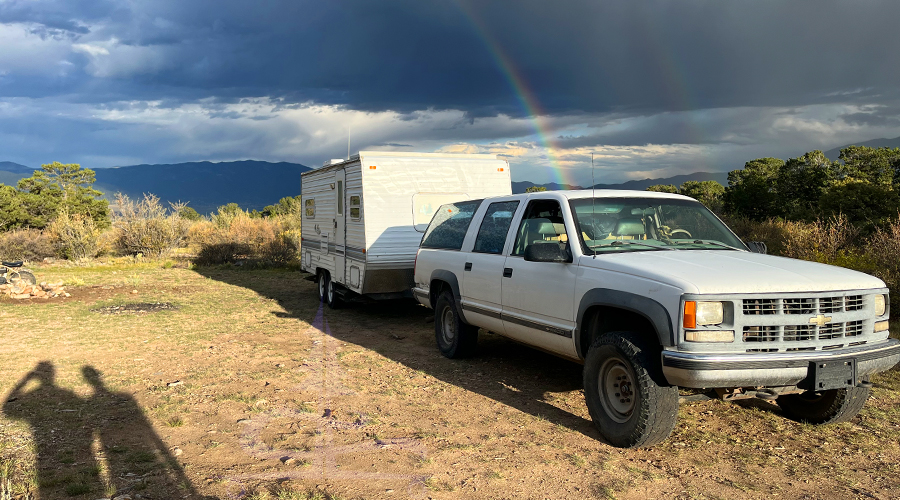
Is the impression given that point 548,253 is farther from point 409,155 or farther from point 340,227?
point 340,227

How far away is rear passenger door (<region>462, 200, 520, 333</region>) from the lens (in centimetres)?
637

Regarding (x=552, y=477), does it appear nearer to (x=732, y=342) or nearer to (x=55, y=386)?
(x=732, y=342)

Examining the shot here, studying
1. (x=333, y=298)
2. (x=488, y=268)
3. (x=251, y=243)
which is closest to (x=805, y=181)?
(x=251, y=243)

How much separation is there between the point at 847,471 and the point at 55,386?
714 cm

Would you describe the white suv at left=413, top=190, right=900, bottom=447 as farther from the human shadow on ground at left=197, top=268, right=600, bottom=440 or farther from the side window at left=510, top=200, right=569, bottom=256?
the human shadow on ground at left=197, top=268, right=600, bottom=440

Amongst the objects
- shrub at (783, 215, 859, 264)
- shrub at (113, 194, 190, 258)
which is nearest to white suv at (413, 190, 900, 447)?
shrub at (783, 215, 859, 264)

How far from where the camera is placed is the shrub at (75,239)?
Answer: 23.1m

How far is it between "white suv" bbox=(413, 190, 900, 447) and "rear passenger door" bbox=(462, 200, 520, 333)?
2 centimetres

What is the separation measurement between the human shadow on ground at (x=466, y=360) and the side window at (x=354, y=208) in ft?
5.94

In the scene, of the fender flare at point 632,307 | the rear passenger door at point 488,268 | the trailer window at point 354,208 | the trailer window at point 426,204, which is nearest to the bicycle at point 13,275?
the trailer window at point 354,208

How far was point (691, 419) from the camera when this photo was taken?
5359 millimetres

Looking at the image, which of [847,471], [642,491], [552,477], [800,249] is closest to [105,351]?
[552,477]

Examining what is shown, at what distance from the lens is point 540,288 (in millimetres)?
5605

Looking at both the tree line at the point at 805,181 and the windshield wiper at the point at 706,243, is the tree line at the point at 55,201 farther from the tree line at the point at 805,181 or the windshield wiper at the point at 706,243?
the tree line at the point at 805,181
